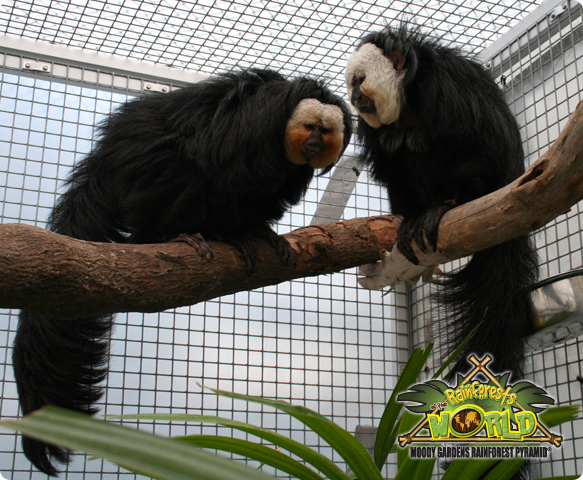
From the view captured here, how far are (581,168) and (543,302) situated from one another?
2.75ft

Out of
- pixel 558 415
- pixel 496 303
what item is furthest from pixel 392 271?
pixel 558 415

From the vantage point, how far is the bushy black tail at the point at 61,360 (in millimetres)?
1766

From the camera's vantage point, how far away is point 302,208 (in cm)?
285

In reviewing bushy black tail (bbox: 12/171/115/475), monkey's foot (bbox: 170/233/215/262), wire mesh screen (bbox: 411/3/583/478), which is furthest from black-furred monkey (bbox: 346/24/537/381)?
bushy black tail (bbox: 12/171/115/475)

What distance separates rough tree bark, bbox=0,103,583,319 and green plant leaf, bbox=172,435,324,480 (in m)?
0.49

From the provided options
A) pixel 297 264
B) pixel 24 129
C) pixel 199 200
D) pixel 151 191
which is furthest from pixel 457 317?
pixel 24 129

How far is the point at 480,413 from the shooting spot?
3.85 ft

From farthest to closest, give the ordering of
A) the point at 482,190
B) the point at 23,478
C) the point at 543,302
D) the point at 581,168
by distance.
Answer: the point at 23,478 < the point at 543,302 < the point at 482,190 < the point at 581,168

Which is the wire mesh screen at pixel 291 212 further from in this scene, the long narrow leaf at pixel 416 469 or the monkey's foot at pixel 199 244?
the long narrow leaf at pixel 416 469

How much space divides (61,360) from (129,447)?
176 cm

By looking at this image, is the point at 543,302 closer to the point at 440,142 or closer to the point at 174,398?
the point at 440,142

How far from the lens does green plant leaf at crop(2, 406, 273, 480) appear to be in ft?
0.68

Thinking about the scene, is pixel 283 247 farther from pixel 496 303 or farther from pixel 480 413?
pixel 480 413

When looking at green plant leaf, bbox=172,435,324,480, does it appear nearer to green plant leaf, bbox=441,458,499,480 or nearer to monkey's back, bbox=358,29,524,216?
green plant leaf, bbox=441,458,499,480
